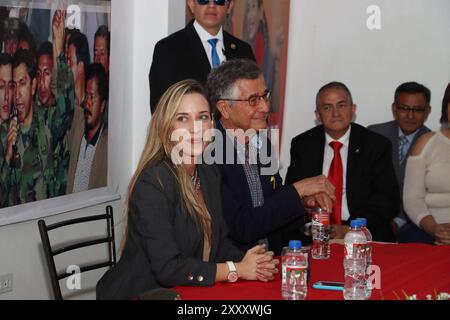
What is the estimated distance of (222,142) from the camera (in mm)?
3568

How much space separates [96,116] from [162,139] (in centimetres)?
182

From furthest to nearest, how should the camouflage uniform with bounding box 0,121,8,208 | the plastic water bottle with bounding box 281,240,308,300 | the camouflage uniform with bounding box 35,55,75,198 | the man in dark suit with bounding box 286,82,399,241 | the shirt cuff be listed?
the shirt cuff < the man in dark suit with bounding box 286,82,399,241 < the camouflage uniform with bounding box 35,55,75,198 < the camouflage uniform with bounding box 0,121,8,208 < the plastic water bottle with bounding box 281,240,308,300

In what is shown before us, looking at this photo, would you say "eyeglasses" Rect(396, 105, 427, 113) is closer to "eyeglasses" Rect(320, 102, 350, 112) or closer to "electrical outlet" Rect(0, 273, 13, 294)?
"eyeglasses" Rect(320, 102, 350, 112)

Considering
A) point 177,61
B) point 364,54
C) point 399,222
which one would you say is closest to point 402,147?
point 399,222

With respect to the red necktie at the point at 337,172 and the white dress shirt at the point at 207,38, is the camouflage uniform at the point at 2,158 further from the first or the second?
the red necktie at the point at 337,172

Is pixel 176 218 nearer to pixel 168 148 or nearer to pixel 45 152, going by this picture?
pixel 168 148

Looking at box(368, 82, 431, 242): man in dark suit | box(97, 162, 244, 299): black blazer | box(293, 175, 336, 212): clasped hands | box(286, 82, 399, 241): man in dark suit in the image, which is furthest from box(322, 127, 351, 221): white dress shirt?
box(97, 162, 244, 299): black blazer

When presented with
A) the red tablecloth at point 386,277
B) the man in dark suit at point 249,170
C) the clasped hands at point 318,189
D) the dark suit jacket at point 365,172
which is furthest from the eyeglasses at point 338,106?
the clasped hands at point 318,189

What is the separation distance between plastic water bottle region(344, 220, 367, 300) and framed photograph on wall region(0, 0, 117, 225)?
5.79ft

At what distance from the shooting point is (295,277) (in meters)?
2.71

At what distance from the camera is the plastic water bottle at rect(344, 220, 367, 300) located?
272 cm

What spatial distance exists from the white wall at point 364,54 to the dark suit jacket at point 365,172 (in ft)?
4.19

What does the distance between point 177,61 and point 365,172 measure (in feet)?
4.20

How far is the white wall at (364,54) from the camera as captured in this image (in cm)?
621
